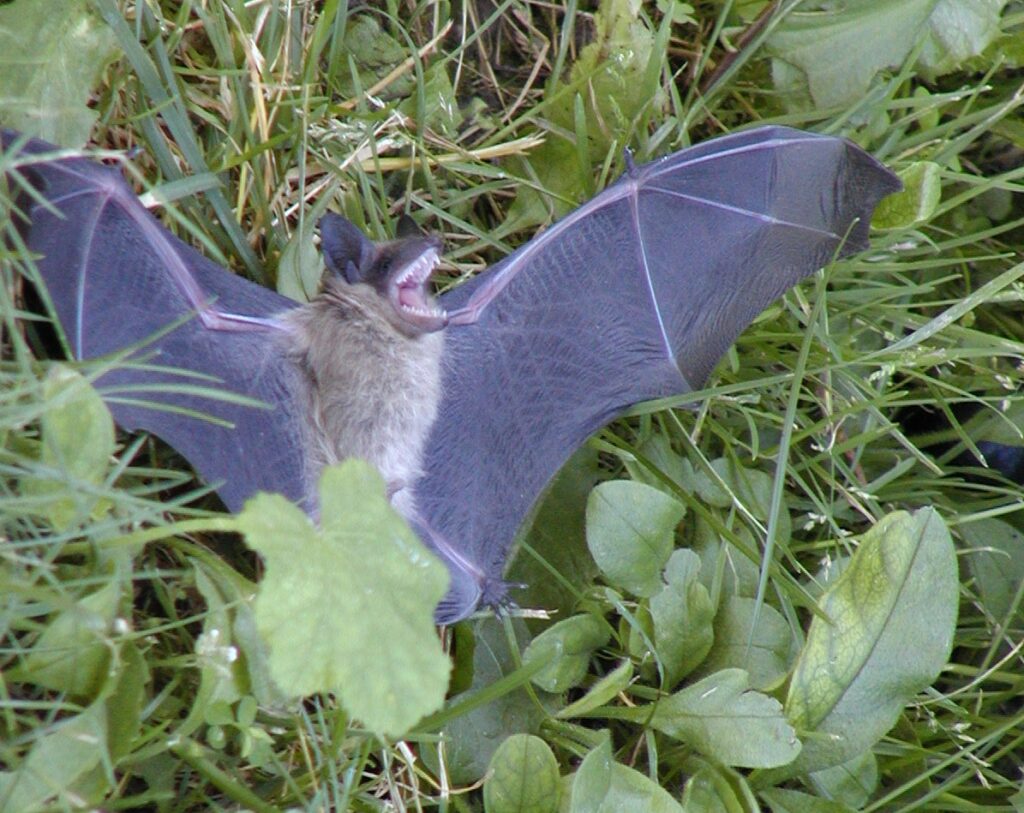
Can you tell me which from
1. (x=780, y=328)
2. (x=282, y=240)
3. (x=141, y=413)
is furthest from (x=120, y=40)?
(x=780, y=328)

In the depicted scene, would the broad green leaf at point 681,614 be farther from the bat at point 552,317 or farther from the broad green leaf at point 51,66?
the broad green leaf at point 51,66

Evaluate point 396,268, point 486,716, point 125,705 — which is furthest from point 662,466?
point 125,705

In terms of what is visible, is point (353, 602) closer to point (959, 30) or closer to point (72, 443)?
point (72, 443)

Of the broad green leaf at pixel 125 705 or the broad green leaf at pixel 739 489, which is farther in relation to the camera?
the broad green leaf at pixel 739 489

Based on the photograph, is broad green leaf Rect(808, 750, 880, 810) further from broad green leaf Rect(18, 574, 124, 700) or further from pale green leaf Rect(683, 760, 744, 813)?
broad green leaf Rect(18, 574, 124, 700)

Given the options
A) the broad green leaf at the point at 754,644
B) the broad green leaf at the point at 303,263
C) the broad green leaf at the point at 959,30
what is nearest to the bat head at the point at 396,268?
the broad green leaf at the point at 303,263

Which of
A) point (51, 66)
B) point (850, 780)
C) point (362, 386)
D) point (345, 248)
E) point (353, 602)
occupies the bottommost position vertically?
point (850, 780)
